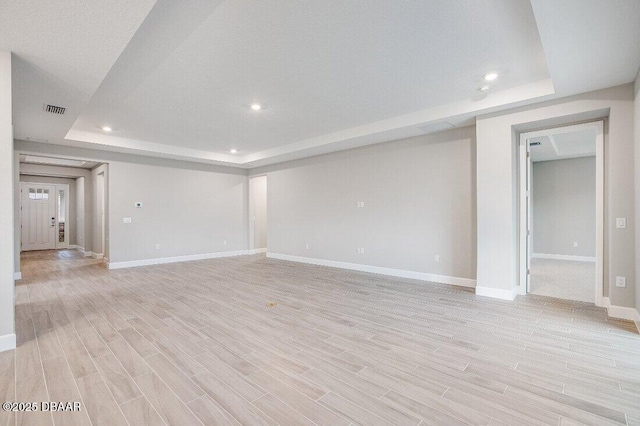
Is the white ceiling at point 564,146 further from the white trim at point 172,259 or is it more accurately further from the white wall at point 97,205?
the white wall at point 97,205

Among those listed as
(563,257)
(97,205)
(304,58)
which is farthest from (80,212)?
(563,257)

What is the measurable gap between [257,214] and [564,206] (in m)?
8.74

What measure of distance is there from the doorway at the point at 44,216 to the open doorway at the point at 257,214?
686cm

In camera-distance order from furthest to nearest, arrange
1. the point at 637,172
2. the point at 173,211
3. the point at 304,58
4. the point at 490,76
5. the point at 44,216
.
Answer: the point at 44,216, the point at 173,211, the point at 490,76, the point at 637,172, the point at 304,58

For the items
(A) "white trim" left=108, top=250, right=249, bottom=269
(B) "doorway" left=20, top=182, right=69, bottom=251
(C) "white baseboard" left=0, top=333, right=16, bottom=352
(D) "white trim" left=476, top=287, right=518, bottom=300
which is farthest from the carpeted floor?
(B) "doorway" left=20, top=182, right=69, bottom=251

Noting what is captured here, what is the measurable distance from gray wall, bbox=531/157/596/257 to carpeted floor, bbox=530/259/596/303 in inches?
26.1

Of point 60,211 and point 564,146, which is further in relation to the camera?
point 60,211

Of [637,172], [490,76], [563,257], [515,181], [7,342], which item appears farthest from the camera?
[563,257]

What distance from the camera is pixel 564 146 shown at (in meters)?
6.56

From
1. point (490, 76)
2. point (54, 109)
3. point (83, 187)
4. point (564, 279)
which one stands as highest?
point (490, 76)

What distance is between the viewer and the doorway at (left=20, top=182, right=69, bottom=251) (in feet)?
31.7

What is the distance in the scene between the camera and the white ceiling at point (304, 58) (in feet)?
7.39

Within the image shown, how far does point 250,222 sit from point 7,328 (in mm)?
6604

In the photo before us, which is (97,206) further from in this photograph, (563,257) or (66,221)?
(563,257)
